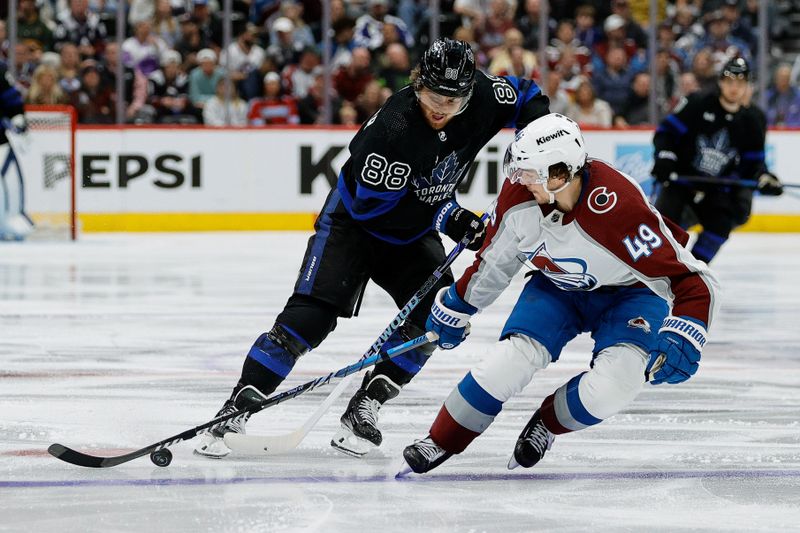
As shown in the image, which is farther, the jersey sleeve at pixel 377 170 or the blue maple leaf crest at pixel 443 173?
the blue maple leaf crest at pixel 443 173

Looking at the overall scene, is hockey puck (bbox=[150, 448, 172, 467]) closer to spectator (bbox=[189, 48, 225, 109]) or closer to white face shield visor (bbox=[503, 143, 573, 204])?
white face shield visor (bbox=[503, 143, 573, 204])

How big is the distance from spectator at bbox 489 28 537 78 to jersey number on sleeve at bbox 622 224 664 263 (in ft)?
26.6

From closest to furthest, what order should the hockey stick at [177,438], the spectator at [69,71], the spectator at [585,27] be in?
1. the hockey stick at [177,438]
2. the spectator at [69,71]
3. the spectator at [585,27]

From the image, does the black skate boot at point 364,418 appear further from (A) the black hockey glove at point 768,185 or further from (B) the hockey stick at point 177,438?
(A) the black hockey glove at point 768,185

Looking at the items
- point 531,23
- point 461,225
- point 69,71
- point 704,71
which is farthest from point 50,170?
point 461,225

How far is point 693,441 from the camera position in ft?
13.0

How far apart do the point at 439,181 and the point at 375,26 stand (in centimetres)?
807

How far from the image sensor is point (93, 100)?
11.3m

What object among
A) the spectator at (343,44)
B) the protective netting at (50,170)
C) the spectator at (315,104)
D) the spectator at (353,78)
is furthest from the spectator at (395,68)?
the protective netting at (50,170)

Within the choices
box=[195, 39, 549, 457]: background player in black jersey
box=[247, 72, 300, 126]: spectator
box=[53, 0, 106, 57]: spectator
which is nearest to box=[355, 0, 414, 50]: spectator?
box=[247, 72, 300, 126]: spectator

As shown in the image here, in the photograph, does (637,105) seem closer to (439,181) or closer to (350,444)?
(439,181)

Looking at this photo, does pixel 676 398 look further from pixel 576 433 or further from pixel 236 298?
pixel 236 298

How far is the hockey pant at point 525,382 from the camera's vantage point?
338 centimetres

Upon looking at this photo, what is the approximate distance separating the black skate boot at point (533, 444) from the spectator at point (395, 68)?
8.21m
